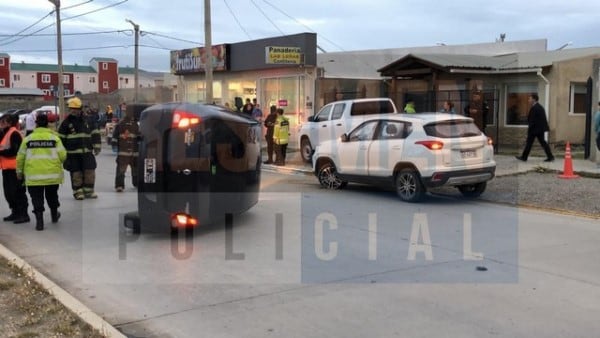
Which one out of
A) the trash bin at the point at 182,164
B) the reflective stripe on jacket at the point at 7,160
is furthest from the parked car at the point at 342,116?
the reflective stripe on jacket at the point at 7,160

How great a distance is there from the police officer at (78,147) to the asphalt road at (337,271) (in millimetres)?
1082

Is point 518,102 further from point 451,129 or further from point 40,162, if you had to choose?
point 40,162

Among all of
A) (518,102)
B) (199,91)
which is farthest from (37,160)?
(199,91)

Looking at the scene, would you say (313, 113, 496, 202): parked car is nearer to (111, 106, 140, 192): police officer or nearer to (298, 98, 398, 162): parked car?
(111, 106, 140, 192): police officer

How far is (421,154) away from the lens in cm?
1135

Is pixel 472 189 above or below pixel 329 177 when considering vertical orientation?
below

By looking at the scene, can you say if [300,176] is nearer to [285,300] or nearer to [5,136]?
[5,136]

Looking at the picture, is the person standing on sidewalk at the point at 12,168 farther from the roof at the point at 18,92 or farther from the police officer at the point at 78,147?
the roof at the point at 18,92

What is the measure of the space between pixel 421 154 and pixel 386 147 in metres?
0.90

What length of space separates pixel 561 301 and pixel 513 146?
17447mm

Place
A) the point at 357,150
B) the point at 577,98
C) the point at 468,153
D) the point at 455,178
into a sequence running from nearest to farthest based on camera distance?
the point at 455,178 < the point at 468,153 < the point at 357,150 < the point at 577,98

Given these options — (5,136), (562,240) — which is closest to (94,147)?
(5,136)

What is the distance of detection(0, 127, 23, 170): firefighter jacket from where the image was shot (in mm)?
9656

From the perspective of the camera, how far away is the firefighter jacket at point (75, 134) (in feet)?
37.8
